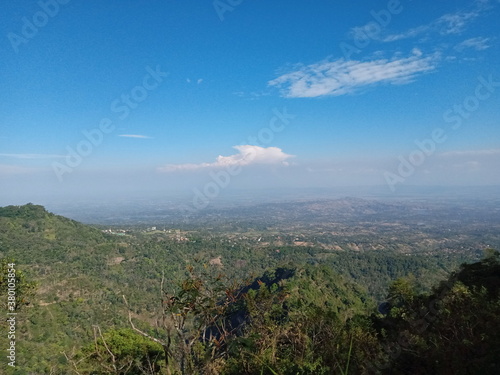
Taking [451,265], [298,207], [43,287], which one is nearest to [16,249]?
[43,287]

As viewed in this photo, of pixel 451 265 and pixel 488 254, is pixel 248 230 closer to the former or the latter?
pixel 451 265

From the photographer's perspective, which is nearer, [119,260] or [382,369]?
[382,369]

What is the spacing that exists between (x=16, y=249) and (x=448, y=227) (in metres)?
98.7

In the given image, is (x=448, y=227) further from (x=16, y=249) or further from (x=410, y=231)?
(x=16, y=249)

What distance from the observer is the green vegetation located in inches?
142

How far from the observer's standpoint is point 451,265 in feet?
154

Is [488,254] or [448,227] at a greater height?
[488,254]

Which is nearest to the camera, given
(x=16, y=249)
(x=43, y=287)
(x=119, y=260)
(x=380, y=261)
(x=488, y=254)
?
(x=488, y=254)

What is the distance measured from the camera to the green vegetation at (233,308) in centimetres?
360

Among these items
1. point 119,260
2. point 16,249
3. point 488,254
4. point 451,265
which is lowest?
point 451,265

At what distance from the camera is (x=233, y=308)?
6.13 m

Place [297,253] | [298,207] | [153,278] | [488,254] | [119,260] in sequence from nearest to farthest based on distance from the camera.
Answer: [488,254]
[153,278]
[119,260]
[297,253]
[298,207]

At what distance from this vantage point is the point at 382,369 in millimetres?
5473

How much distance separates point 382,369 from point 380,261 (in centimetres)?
5024
